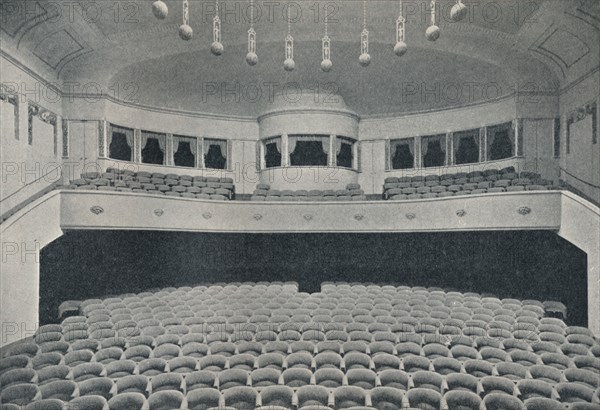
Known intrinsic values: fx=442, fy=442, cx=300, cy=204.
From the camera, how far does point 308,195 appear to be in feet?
39.5

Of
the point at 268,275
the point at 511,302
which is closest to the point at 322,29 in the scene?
the point at 268,275

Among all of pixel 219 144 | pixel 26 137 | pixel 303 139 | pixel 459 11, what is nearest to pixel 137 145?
pixel 219 144

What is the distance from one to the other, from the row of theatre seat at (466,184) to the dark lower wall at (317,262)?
1115 millimetres

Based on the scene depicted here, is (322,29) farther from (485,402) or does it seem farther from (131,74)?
(485,402)

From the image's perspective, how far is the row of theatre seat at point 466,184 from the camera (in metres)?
10.0

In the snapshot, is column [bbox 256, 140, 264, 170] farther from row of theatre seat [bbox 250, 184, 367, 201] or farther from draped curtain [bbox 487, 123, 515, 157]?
draped curtain [bbox 487, 123, 515, 157]

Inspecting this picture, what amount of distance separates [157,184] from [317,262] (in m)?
4.76

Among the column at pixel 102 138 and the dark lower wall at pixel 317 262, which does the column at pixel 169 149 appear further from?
the dark lower wall at pixel 317 262

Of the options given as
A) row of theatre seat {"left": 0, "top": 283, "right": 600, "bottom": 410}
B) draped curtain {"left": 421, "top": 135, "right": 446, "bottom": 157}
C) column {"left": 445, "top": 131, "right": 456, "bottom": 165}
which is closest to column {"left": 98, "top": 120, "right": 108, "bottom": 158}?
row of theatre seat {"left": 0, "top": 283, "right": 600, "bottom": 410}

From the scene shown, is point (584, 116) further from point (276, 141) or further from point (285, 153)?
point (276, 141)

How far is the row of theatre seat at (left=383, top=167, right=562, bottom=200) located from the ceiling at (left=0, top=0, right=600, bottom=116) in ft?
8.43

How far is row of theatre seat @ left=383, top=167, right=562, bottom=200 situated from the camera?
1002 centimetres

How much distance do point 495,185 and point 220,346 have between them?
7.53 meters

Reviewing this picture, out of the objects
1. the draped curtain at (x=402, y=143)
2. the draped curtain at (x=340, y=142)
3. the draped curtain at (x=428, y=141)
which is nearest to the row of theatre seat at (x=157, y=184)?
the draped curtain at (x=340, y=142)
